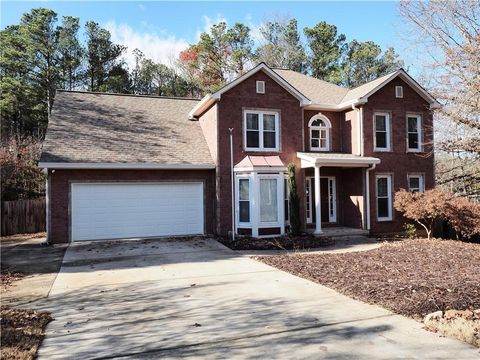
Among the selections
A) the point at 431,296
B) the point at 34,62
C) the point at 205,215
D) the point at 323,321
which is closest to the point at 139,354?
the point at 323,321

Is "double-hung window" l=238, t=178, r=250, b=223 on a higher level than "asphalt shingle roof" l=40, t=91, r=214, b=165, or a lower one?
lower

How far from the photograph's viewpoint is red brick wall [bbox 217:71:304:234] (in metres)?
15.7

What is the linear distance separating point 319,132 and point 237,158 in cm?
454

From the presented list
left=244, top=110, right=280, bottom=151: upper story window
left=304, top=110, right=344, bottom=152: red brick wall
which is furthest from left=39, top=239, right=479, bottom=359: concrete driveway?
left=304, top=110, right=344, bottom=152: red brick wall

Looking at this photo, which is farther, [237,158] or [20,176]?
[20,176]

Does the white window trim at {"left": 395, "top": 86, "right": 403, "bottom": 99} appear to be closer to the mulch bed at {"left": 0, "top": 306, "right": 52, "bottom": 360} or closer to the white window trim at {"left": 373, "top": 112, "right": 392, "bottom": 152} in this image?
the white window trim at {"left": 373, "top": 112, "right": 392, "bottom": 152}

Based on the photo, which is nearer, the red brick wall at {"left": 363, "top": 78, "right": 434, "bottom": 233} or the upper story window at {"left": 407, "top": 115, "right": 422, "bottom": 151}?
the red brick wall at {"left": 363, "top": 78, "right": 434, "bottom": 233}

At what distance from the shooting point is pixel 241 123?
16109 mm

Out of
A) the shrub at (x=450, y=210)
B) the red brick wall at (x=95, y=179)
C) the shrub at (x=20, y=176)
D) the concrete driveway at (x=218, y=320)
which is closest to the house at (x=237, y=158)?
the red brick wall at (x=95, y=179)

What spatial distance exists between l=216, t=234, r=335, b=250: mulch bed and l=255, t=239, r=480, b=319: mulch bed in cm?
183

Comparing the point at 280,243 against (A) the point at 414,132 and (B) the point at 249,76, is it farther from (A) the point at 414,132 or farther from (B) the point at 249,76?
(A) the point at 414,132

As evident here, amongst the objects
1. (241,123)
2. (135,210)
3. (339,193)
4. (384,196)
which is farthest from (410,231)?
(135,210)

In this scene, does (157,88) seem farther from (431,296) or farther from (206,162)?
(431,296)

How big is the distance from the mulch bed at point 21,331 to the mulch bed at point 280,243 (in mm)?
7616
